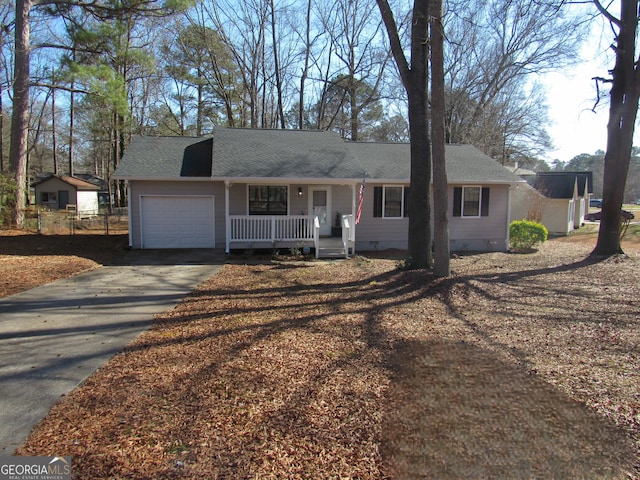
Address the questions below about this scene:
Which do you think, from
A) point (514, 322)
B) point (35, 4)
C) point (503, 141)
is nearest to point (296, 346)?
point (514, 322)

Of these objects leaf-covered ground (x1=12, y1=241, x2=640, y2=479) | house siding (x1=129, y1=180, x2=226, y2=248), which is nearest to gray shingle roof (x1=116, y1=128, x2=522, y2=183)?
house siding (x1=129, y1=180, x2=226, y2=248)

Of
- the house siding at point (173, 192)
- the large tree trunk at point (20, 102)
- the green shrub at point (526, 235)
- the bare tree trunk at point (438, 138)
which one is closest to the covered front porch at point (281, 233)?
the house siding at point (173, 192)

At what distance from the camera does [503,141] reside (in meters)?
30.2

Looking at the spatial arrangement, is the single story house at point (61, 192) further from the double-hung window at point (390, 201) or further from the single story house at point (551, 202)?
the single story house at point (551, 202)

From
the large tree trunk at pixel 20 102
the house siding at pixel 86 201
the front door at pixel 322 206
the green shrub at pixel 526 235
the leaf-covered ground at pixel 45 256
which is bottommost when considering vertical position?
the leaf-covered ground at pixel 45 256

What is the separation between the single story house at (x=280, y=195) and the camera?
1289cm

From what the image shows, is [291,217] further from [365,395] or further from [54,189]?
[54,189]

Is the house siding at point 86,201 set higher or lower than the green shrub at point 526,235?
higher

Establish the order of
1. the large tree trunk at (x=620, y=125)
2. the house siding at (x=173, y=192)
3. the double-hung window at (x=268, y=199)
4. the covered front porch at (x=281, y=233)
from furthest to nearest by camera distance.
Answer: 1. the double-hung window at (x=268, y=199)
2. the house siding at (x=173, y=192)
3. the covered front porch at (x=281, y=233)
4. the large tree trunk at (x=620, y=125)

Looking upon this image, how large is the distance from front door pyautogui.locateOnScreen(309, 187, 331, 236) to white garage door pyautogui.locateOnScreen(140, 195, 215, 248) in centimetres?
344

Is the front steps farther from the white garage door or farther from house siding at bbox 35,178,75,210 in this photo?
house siding at bbox 35,178,75,210

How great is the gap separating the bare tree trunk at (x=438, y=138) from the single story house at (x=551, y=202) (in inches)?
676

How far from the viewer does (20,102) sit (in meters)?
17.0

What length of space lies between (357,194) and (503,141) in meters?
20.5
